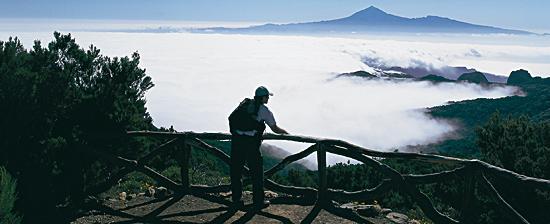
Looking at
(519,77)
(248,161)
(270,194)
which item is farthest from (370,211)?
(519,77)

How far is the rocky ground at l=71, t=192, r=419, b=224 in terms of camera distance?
8383 mm

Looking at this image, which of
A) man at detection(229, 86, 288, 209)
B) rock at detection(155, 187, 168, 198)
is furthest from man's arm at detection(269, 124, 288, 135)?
rock at detection(155, 187, 168, 198)

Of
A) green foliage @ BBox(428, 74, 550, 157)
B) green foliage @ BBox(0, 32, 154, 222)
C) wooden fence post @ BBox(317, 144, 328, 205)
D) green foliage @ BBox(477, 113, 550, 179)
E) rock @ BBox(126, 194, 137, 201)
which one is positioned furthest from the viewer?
green foliage @ BBox(428, 74, 550, 157)

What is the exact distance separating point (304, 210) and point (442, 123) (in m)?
127

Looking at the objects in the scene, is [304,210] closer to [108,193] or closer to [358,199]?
[358,199]

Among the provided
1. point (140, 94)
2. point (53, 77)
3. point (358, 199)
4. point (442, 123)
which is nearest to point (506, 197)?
point (358, 199)

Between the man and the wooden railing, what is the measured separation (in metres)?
0.41

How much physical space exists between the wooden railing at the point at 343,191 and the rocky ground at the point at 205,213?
207 mm

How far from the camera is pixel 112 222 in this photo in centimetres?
834

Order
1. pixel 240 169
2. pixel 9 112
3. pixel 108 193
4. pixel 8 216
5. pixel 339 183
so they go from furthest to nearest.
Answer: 1. pixel 339 183
2. pixel 108 193
3. pixel 240 169
4. pixel 9 112
5. pixel 8 216

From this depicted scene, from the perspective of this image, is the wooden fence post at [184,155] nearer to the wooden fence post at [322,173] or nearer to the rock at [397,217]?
the wooden fence post at [322,173]

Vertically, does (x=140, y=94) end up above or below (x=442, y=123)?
above

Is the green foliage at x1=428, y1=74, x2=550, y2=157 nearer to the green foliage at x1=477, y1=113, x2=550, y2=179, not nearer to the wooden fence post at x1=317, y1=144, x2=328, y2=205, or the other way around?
the green foliage at x1=477, y1=113, x2=550, y2=179

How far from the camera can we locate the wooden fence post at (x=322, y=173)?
28.0 ft
